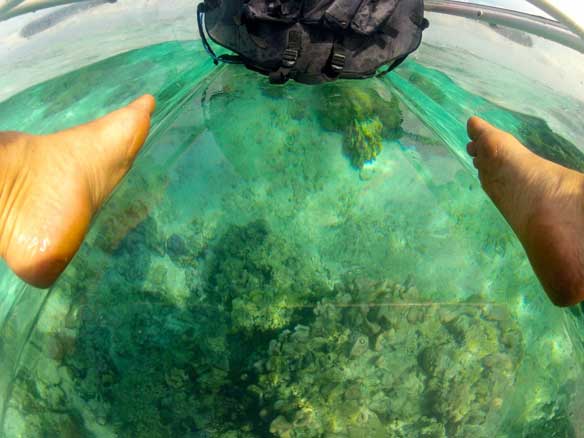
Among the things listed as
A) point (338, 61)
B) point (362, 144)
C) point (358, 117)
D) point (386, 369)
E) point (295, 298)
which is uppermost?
point (338, 61)

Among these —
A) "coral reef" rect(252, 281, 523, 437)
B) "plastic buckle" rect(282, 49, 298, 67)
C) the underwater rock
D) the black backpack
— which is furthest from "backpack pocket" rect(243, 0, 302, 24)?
"coral reef" rect(252, 281, 523, 437)

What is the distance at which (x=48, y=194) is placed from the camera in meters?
2.00

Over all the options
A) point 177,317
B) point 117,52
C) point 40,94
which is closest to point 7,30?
point 40,94

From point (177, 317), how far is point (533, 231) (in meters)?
1.78

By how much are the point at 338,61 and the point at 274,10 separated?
0.38 m

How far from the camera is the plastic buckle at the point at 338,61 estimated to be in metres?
2.21

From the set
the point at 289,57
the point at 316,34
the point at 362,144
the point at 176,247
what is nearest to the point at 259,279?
the point at 176,247

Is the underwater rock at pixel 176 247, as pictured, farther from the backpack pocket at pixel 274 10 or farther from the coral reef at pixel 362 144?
the backpack pocket at pixel 274 10

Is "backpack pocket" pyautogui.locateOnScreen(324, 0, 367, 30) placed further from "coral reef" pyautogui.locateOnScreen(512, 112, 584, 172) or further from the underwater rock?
"coral reef" pyautogui.locateOnScreen(512, 112, 584, 172)

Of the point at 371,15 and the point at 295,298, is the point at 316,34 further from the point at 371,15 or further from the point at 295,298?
the point at 295,298

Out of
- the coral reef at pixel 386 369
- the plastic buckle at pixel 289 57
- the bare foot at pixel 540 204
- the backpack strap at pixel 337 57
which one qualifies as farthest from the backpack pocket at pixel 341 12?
the coral reef at pixel 386 369

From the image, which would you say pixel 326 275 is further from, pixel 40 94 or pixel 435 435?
pixel 40 94

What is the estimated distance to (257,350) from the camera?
92.0 inches

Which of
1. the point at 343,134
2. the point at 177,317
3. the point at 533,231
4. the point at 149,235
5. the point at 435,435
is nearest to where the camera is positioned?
the point at 533,231
